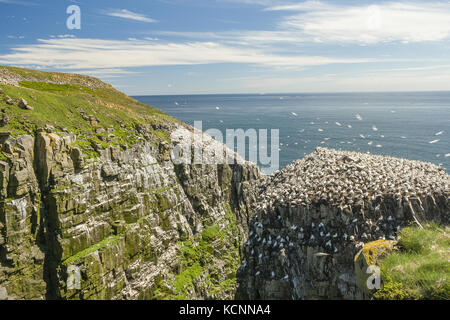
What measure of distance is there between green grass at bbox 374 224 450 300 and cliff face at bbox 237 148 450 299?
5.37m

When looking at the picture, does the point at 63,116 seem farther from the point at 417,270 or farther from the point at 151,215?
the point at 417,270

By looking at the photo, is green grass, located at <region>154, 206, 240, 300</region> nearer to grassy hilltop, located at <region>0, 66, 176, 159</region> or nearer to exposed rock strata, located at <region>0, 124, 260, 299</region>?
exposed rock strata, located at <region>0, 124, 260, 299</region>

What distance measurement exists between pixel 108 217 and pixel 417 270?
24576 mm

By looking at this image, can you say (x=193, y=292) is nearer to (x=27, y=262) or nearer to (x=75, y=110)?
(x=27, y=262)

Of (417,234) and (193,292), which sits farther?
(193,292)

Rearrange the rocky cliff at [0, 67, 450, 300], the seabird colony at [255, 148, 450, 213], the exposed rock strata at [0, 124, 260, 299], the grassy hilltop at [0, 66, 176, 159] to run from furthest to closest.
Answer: the grassy hilltop at [0, 66, 176, 159] < the exposed rock strata at [0, 124, 260, 299] < the seabird colony at [255, 148, 450, 213] < the rocky cliff at [0, 67, 450, 300]

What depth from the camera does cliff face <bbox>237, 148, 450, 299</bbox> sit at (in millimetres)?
20688

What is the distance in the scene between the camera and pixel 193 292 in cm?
3225

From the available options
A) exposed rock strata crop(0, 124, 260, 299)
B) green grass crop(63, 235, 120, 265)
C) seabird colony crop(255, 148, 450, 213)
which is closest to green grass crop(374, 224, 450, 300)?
seabird colony crop(255, 148, 450, 213)

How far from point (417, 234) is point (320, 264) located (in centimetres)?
771
